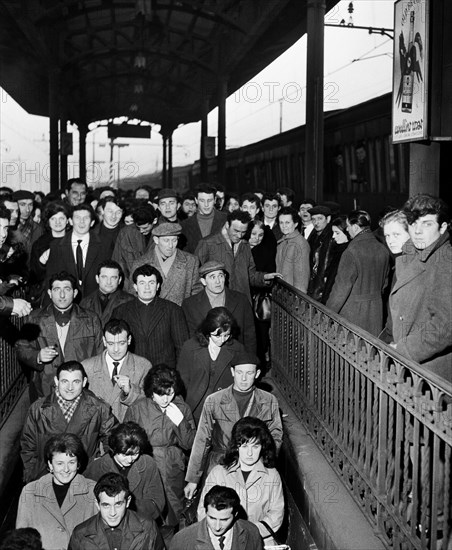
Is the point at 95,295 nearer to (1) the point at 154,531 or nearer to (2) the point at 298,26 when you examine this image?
(1) the point at 154,531

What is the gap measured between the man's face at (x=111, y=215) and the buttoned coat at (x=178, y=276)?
104cm

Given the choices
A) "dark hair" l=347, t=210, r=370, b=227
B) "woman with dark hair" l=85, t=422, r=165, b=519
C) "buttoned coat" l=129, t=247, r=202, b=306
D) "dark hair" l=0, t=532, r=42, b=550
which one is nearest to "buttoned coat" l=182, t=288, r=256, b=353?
"buttoned coat" l=129, t=247, r=202, b=306

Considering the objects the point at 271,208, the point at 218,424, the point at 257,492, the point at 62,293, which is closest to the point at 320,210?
the point at 271,208

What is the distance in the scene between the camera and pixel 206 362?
5719 millimetres

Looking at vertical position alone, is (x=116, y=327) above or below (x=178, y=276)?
below

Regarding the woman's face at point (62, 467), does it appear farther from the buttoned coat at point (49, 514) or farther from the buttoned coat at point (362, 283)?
the buttoned coat at point (362, 283)

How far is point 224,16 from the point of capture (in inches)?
631

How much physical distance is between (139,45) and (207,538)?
674 inches

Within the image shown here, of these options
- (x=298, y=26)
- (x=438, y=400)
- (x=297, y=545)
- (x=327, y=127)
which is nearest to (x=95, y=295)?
(x=297, y=545)

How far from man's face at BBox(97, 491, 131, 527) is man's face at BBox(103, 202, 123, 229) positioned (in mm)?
3968

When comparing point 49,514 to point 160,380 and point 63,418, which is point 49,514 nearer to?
point 63,418

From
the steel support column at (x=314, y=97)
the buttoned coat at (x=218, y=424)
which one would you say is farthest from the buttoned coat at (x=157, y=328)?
the steel support column at (x=314, y=97)

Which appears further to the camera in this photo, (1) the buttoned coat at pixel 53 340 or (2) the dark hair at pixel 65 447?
(1) the buttoned coat at pixel 53 340

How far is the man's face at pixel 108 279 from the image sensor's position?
20.5 feet
